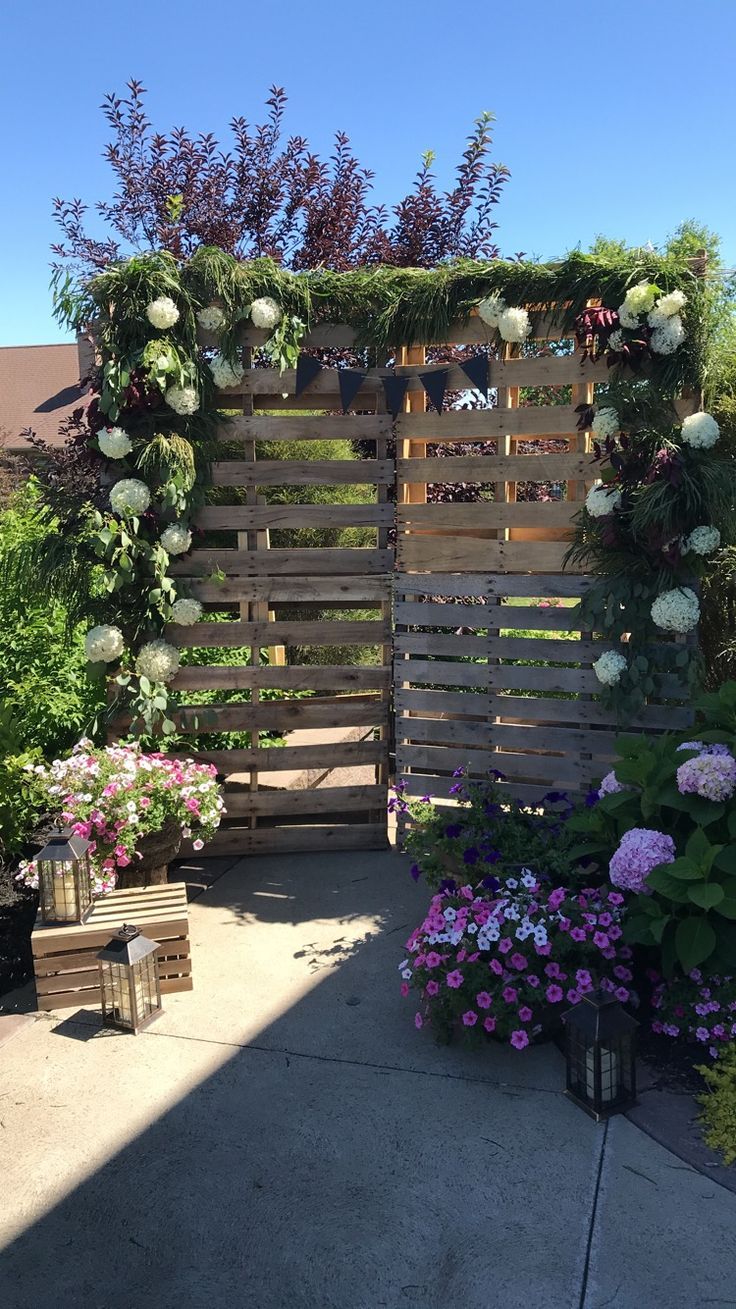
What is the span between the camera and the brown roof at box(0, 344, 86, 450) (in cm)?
2022

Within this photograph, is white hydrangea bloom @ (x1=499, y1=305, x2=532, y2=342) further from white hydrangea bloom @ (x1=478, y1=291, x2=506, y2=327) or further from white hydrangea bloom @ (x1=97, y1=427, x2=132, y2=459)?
white hydrangea bloom @ (x1=97, y1=427, x2=132, y2=459)

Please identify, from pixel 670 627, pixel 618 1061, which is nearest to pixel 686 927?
pixel 618 1061

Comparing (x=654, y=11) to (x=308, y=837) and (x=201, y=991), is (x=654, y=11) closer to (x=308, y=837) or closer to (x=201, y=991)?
(x=308, y=837)

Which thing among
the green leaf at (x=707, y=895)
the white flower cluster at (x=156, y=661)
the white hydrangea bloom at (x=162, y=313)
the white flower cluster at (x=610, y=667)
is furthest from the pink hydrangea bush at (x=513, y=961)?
the white hydrangea bloom at (x=162, y=313)

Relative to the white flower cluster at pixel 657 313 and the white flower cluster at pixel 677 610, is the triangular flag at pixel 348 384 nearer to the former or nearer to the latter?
the white flower cluster at pixel 657 313

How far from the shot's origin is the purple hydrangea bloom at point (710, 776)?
3.01 meters

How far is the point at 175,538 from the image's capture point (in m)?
4.48

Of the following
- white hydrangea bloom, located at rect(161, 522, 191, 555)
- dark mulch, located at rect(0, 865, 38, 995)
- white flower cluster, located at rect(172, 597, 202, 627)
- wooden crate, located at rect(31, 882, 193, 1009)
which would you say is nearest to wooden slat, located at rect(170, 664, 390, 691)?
Answer: white flower cluster, located at rect(172, 597, 202, 627)

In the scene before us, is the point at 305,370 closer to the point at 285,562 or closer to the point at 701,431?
the point at 285,562

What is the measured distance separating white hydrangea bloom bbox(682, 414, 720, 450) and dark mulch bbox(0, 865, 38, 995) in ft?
11.6

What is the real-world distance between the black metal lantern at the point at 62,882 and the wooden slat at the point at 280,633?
4.85ft

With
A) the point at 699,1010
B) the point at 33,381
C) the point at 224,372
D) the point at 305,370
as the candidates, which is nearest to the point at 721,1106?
the point at 699,1010

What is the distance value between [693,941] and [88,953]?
2143mm

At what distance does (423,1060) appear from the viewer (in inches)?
119
